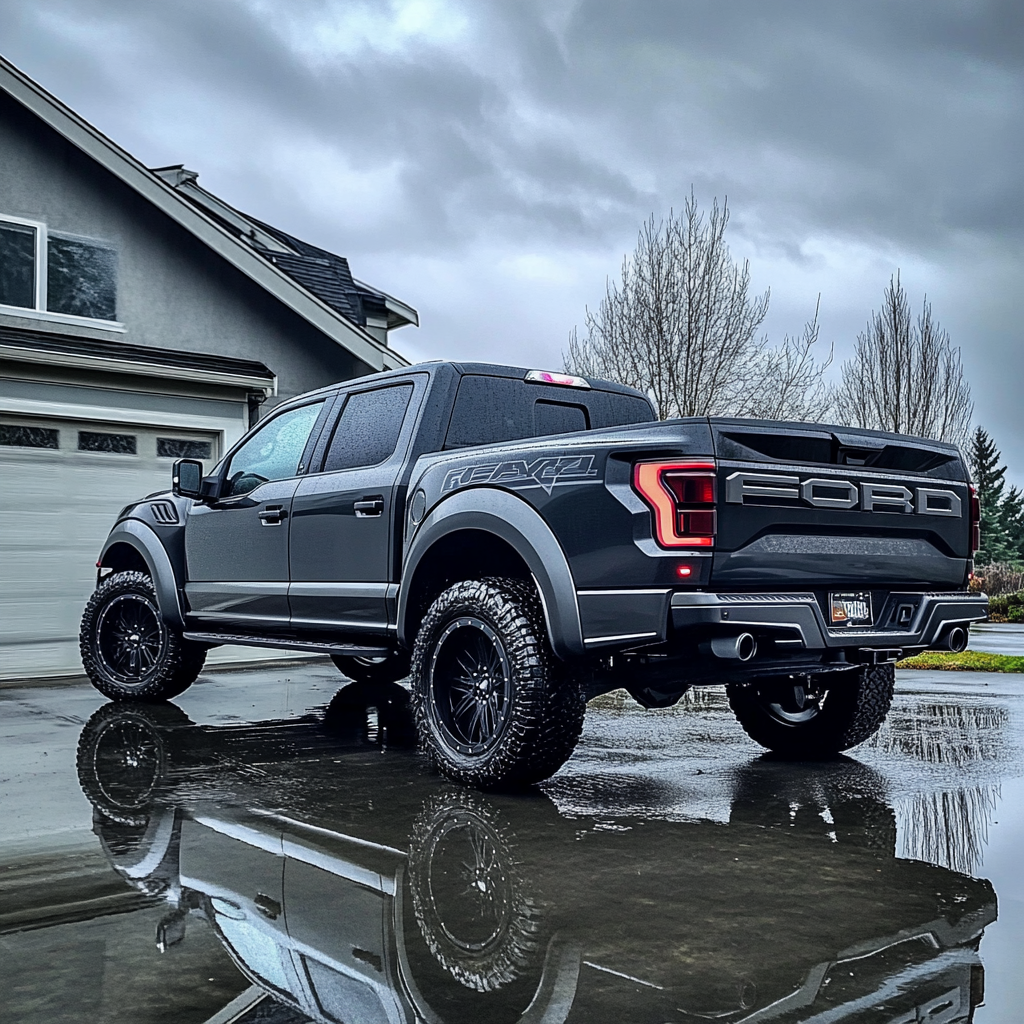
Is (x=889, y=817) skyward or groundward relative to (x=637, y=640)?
groundward

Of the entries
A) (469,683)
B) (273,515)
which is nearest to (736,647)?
(469,683)

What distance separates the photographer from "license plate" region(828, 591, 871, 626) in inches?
213

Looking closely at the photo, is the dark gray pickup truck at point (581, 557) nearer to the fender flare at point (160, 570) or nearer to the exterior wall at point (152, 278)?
the fender flare at point (160, 570)

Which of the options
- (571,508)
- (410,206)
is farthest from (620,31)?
(410,206)

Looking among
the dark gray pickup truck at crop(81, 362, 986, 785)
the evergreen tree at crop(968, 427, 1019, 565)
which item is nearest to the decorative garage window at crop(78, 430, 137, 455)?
the dark gray pickup truck at crop(81, 362, 986, 785)

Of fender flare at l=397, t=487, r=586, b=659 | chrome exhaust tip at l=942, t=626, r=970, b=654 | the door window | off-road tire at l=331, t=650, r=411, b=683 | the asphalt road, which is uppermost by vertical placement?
the door window

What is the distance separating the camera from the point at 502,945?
367 centimetres

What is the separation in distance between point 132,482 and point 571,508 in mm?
8347

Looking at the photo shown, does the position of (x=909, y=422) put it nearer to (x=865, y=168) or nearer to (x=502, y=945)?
(x=865, y=168)

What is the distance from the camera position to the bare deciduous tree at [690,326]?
27359 mm

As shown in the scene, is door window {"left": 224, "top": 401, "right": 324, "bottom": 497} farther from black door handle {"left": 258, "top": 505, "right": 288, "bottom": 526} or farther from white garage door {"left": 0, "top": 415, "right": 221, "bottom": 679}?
white garage door {"left": 0, "top": 415, "right": 221, "bottom": 679}

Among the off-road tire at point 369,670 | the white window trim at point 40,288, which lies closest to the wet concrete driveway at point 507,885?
the off-road tire at point 369,670

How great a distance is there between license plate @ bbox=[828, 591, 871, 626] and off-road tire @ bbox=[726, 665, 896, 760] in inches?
41.3

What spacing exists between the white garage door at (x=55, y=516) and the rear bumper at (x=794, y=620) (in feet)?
27.6
